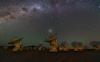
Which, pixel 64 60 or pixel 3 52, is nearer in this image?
pixel 64 60

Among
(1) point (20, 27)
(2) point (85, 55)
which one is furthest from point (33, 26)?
(2) point (85, 55)

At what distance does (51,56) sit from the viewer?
2119mm

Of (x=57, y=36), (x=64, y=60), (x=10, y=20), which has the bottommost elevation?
(x=64, y=60)

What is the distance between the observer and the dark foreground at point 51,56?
2.07m

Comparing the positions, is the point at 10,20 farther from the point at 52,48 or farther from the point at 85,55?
the point at 85,55

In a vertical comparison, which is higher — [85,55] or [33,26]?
[33,26]

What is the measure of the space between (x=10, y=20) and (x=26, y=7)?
154 millimetres

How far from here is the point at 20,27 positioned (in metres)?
2.30

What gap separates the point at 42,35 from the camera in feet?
7.40

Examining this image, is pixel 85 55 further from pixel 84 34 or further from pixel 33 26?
pixel 33 26

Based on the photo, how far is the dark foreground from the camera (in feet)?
6.79

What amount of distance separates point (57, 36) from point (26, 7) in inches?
12.5

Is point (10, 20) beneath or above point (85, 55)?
above

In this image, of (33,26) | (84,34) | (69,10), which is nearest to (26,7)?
(33,26)
